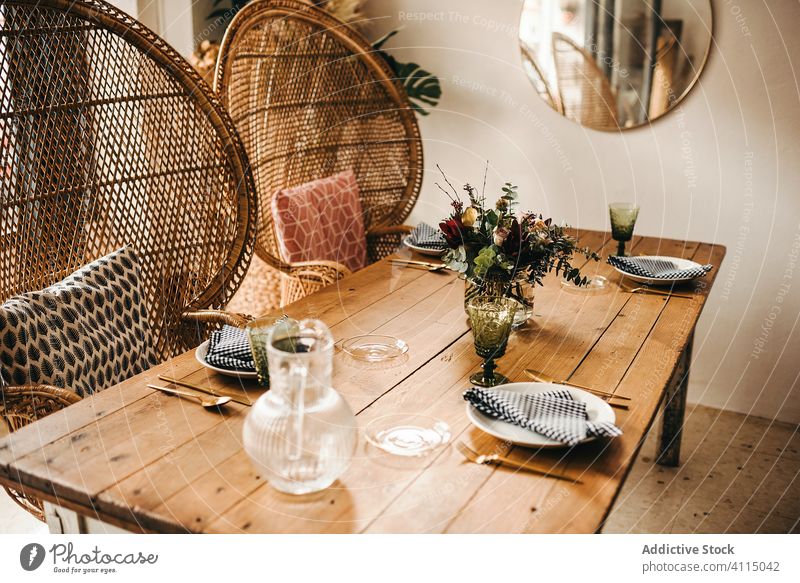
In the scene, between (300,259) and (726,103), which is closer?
(300,259)

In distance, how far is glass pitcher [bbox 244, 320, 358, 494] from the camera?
3.31ft

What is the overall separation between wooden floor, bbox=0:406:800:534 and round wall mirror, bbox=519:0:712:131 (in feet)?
4.08

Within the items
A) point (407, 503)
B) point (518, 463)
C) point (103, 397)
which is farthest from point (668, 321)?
point (103, 397)

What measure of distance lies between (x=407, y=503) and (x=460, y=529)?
86 mm

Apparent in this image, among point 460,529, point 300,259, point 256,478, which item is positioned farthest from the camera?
point 300,259

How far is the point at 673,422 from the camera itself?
7.99 ft

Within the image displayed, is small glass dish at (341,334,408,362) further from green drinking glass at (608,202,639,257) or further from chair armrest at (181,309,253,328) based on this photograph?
green drinking glass at (608,202,639,257)

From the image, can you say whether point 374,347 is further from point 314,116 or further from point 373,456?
point 314,116

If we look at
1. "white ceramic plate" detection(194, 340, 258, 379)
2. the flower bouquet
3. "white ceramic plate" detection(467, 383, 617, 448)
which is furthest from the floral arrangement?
"white ceramic plate" detection(194, 340, 258, 379)

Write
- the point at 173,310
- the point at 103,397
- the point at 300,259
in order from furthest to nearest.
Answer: the point at 300,259, the point at 173,310, the point at 103,397

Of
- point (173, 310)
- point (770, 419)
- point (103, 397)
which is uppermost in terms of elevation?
point (103, 397)

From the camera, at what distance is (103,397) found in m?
1.32

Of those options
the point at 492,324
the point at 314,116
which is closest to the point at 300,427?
the point at 492,324

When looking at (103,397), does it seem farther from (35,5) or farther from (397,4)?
(397,4)
